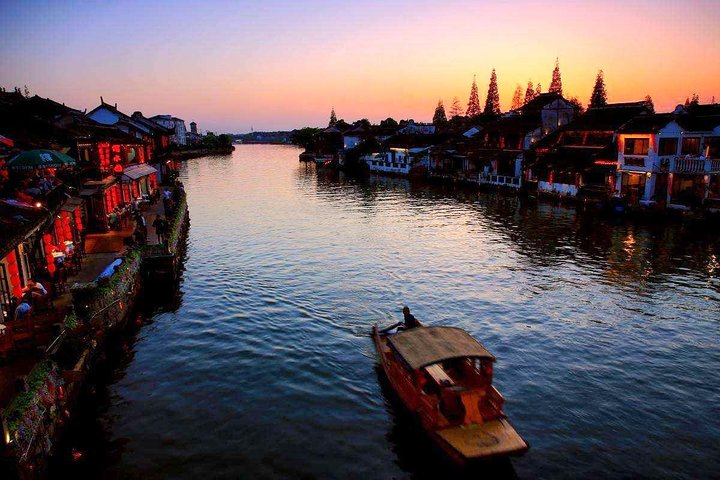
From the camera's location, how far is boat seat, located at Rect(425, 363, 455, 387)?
14.2 m

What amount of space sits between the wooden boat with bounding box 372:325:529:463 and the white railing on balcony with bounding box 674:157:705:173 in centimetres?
4088

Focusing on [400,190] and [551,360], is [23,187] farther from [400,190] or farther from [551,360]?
[400,190]

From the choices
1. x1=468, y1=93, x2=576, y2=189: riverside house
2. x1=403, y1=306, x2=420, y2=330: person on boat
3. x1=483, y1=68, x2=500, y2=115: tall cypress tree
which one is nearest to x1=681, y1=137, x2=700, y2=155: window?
x1=468, y1=93, x2=576, y2=189: riverside house

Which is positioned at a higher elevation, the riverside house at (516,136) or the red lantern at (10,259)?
the riverside house at (516,136)

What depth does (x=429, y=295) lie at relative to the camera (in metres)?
27.2

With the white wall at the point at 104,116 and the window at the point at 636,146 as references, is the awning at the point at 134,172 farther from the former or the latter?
the window at the point at 636,146

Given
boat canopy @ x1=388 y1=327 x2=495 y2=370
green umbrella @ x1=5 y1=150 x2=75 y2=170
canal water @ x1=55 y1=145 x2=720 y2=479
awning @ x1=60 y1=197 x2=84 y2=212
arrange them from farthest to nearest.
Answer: awning @ x1=60 y1=197 x2=84 y2=212 → green umbrella @ x1=5 y1=150 x2=75 y2=170 → canal water @ x1=55 y1=145 x2=720 y2=479 → boat canopy @ x1=388 y1=327 x2=495 y2=370

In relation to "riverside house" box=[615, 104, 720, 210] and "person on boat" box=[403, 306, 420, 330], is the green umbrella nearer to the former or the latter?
"person on boat" box=[403, 306, 420, 330]

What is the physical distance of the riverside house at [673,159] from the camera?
142 feet

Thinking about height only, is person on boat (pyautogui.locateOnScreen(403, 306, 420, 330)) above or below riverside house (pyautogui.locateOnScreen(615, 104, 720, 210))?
below

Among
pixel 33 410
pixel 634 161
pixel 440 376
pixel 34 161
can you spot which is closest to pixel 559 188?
pixel 634 161

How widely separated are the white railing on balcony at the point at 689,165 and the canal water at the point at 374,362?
6.26 m

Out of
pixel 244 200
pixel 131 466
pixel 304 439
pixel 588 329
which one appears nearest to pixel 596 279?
pixel 588 329

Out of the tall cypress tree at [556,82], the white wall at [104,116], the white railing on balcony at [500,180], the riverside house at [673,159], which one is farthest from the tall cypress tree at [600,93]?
the white wall at [104,116]
